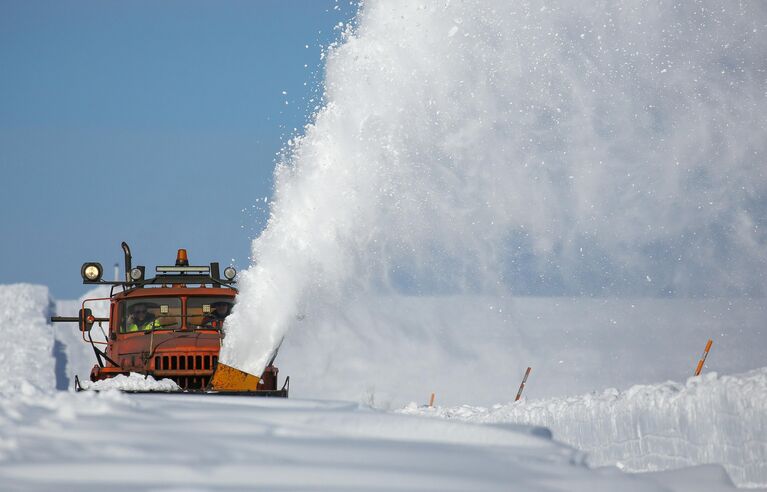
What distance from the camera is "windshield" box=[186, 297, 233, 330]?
13422 millimetres

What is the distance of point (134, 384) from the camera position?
11.2 meters

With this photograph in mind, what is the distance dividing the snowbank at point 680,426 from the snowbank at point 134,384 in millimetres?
4240

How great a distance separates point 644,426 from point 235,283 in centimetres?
723

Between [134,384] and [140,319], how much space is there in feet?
7.94

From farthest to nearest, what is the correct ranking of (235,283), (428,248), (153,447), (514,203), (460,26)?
1. (514,203)
2. (428,248)
3. (460,26)
4. (235,283)
5. (153,447)

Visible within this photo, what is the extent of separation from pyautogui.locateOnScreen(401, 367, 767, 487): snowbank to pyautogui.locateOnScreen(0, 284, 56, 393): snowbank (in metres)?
23.9

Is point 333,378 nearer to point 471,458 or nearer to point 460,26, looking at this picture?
point 460,26

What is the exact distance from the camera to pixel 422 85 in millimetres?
16906

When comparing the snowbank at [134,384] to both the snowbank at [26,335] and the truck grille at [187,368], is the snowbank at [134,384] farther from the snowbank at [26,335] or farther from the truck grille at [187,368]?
the snowbank at [26,335]

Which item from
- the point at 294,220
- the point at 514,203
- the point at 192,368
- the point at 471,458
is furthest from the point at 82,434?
the point at 514,203

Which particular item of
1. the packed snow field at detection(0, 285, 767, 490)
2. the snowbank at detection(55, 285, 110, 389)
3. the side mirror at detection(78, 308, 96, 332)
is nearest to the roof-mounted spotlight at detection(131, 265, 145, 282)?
the side mirror at detection(78, 308, 96, 332)

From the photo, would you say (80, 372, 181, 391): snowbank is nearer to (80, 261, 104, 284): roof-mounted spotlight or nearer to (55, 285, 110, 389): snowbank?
(80, 261, 104, 284): roof-mounted spotlight

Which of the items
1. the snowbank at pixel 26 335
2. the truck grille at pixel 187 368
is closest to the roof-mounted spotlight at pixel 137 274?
the truck grille at pixel 187 368

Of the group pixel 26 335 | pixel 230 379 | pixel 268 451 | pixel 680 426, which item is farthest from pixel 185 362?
pixel 26 335
